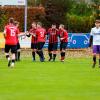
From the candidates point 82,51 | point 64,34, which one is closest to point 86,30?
point 82,51

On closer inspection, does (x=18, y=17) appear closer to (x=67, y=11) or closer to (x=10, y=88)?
(x=67, y=11)

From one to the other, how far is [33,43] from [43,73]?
9700mm

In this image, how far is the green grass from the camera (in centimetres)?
1458

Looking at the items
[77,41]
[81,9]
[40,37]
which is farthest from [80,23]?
[40,37]

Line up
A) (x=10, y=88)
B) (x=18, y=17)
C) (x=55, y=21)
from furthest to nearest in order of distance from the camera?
1. (x=55, y=21)
2. (x=18, y=17)
3. (x=10, y=88)

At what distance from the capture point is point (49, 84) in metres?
17.3

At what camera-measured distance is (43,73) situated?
21.4 meters

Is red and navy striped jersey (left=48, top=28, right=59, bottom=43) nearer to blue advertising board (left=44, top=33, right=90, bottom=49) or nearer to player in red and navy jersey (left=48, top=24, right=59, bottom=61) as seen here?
player in red and navy jersey (left=48, top=24, right=59, bottom=61)

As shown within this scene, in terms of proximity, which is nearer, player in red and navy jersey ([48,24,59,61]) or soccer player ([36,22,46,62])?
soccer player ([36,22,46,62])

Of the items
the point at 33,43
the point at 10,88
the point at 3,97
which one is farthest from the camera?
the point at 33,43

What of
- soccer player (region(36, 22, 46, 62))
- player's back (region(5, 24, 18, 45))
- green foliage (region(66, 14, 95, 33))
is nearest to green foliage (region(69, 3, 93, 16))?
green foliage (region(66, 14, 95, 33))

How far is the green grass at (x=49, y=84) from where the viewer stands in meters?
14.6

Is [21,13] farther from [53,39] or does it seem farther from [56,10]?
[53,39]

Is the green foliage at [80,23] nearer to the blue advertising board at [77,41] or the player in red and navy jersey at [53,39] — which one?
the blue advertising board at [77,41]
